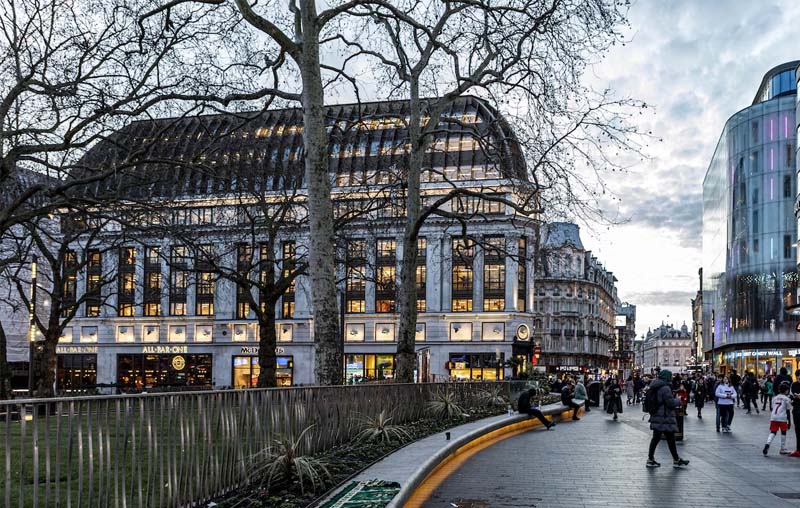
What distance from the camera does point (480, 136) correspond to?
25172 mm

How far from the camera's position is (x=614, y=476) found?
1377 cm

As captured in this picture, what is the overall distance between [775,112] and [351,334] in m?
44.8

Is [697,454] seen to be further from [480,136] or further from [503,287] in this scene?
[503,287]

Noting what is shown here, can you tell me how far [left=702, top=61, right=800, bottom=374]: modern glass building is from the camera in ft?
238

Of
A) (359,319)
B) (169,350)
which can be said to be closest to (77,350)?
(169,350)

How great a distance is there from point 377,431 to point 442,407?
23.8 feet

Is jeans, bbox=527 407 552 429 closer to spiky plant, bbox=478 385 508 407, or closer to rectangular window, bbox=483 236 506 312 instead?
spiky plant, bbox=478 385 508 407

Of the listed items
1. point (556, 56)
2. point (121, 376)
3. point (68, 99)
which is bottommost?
point (121, 376)

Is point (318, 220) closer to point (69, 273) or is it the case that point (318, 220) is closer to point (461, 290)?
point (69, 273)

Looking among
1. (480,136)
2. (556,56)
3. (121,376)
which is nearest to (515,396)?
(480,136)

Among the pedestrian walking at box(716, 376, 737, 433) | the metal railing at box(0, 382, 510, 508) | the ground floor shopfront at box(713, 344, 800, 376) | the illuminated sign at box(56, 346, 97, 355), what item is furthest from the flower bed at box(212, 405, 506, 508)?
the illuminated sign at box(56, 346, 97, 355)

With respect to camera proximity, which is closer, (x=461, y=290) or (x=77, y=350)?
(x=461, y=290)

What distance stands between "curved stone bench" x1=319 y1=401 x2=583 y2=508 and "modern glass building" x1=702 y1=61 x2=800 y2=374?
176 feet

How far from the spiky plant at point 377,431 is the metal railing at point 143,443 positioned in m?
2.82
